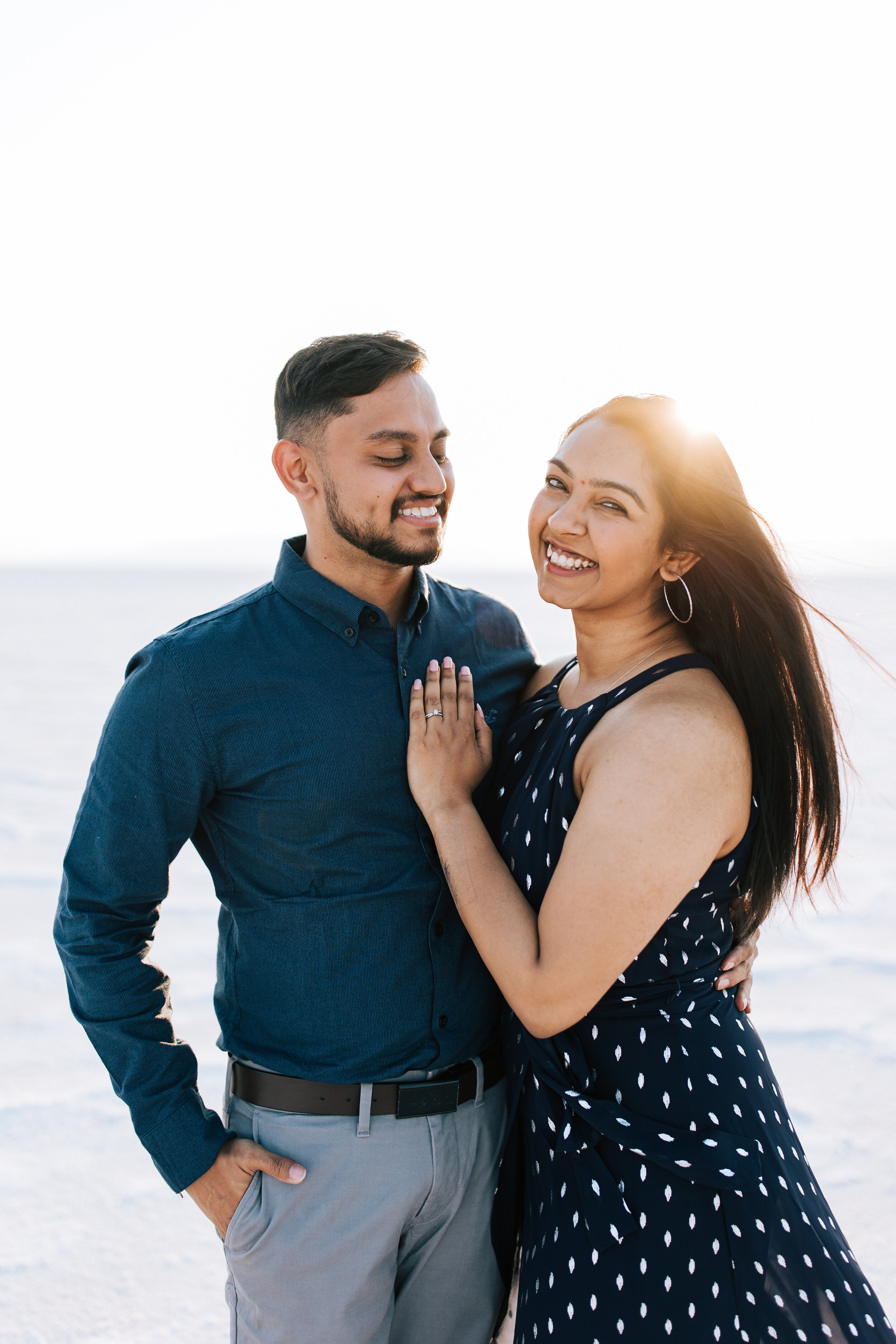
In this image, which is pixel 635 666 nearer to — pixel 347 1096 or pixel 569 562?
pixel 569 562

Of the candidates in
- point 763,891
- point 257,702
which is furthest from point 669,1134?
point 257,702

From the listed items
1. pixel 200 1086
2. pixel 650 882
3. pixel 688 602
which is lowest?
pixel 200 1086

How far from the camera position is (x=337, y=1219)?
190cm

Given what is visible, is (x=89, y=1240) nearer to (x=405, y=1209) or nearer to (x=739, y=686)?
(x=405, y=1209)

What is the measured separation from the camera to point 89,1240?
3.05 metres

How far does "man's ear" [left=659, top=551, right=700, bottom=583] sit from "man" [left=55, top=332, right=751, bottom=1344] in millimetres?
472

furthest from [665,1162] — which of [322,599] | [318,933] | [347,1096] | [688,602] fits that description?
[322,599]

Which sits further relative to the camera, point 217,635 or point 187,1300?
point 187,1300

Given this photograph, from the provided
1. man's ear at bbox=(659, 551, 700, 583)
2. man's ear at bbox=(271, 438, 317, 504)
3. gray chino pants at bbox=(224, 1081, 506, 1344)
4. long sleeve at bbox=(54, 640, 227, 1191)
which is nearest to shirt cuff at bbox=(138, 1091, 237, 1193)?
long sleeve at bbox=(54, 640, 227, 1191)

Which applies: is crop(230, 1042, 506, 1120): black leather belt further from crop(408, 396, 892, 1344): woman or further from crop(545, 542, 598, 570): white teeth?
crop(545, 542, 598, 570): white teeth

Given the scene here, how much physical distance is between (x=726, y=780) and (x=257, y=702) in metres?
0.86

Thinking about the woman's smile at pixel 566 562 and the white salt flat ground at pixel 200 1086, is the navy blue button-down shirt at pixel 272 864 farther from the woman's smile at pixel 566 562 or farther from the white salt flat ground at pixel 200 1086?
the woman's smile at pixel 566 562

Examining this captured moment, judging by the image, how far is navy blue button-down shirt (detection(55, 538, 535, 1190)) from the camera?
1.88 meters

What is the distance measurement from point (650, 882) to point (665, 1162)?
48 cm
